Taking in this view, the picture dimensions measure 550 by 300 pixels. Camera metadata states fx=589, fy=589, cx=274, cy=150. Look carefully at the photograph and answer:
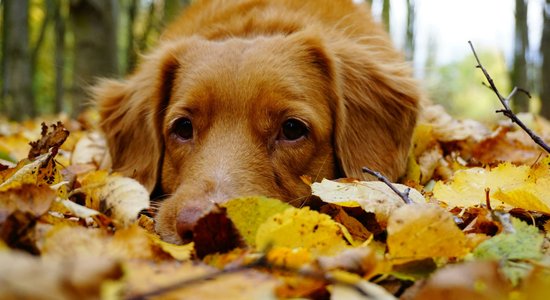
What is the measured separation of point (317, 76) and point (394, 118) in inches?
22.4

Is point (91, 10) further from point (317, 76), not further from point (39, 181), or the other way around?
point (39, 181)

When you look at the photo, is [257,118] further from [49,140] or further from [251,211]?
[251,211]

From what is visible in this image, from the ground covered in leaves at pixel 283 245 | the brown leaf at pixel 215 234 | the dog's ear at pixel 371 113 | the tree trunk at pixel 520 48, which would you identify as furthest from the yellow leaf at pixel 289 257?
the tree trunk at pixel 520 48

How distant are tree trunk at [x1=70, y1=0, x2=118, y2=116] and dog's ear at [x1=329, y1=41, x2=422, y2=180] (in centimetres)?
666

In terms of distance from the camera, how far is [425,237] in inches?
67.4

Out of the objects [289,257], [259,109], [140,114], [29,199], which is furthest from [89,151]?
[289,257]

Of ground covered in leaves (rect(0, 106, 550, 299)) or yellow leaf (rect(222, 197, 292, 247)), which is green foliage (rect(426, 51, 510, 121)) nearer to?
ground covered in leaves (rect(0, 106, 550, 299))

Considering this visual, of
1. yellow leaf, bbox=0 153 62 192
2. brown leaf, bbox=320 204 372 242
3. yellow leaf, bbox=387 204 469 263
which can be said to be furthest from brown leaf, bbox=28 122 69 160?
yellow leaf, bbox=387 204 469 263

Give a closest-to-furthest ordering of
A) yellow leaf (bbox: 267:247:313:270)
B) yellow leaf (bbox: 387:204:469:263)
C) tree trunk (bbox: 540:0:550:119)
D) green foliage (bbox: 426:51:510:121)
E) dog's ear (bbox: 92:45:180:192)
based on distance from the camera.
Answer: yellow leaf (bbox: 267:247:313:270), yellow leaf (bbox: 387:204:469:263), dog's ear (bbox: 92:45:180:192), tree trunk (bbox: 540:0:550:119), green foliage (bbox: 426:51:510:121)

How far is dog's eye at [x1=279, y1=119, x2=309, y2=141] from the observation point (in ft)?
10.3

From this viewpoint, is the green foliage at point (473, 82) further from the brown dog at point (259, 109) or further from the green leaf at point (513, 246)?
the green leaf at point (513, 246)

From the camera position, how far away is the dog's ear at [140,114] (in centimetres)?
371

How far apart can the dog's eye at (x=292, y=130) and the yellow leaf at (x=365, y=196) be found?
0.80 m

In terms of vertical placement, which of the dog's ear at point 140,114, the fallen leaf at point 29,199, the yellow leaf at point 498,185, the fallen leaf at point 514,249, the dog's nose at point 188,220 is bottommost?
the fallen leaf at point 514,249
